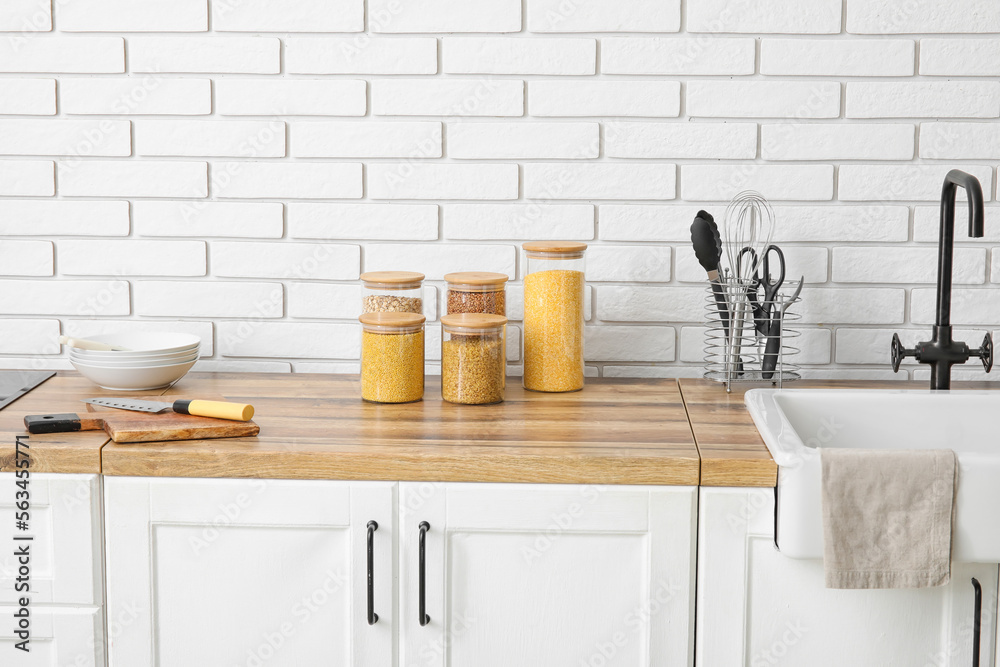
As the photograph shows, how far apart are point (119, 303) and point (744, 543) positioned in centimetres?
151

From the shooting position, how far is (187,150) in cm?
219

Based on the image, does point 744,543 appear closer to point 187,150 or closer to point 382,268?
point 382,268

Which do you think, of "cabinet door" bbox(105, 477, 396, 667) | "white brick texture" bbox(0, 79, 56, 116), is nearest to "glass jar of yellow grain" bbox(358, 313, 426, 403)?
"cabinet door" bbox(105, 477, 396, 667)

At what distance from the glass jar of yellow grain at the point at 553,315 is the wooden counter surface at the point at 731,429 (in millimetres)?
253

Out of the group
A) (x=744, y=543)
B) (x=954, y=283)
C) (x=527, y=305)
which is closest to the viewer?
(x=744, y=543)

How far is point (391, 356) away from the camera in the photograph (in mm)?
1895

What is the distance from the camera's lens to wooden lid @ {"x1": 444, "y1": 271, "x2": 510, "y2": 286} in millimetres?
1963

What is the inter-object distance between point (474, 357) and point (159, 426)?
1.93 feet

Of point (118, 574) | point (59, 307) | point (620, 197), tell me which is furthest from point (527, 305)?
point (59, 307)

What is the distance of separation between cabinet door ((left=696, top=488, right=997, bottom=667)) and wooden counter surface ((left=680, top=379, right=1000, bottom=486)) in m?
0.03

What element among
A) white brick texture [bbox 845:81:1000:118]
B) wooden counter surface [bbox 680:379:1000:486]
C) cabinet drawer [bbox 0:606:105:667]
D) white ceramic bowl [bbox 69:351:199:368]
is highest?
white brick texture [bbox 845:81:1000:118]

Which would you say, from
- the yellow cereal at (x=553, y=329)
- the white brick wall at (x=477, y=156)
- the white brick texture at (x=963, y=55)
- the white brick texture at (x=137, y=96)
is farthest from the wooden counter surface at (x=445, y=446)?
the white brick texture at (x=963, y=55)

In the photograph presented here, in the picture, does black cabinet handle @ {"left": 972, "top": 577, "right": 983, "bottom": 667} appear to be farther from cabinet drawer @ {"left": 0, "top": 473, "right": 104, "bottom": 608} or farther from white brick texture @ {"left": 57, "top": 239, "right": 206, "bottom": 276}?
white brick texture @ {"left": 57, "top": 239, "right": 206, "bottom": 276}

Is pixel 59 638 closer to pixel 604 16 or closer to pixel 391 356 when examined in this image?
pixel 391 356
